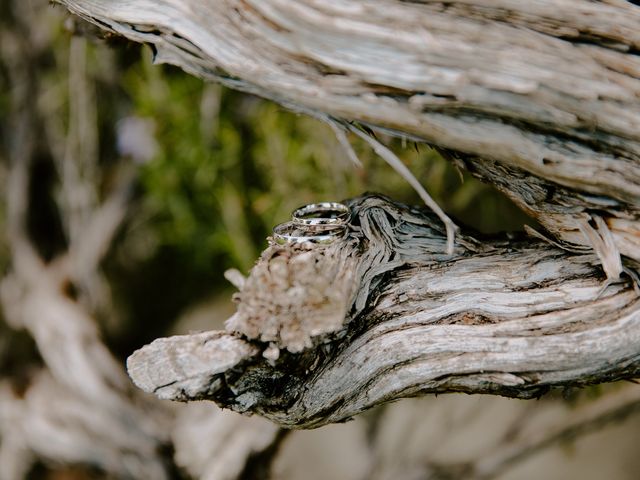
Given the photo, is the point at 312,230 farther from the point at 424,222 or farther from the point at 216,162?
the point at 216,162

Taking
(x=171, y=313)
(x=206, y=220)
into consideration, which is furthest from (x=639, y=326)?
(x=171, y=313)

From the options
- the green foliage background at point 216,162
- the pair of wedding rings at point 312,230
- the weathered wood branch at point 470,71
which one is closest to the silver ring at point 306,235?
the pair of wedding rings at point 312,230

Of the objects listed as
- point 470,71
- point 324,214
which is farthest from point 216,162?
point 470,71

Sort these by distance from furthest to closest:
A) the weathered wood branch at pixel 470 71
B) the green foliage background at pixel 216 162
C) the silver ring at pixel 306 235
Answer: the green foliage background at pixel 216 162
the silver ring at pixel 306 235
the weathered wood branch at pixel 470 71

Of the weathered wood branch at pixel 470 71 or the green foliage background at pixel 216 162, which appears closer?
the weathered wood branch at pixel 470 71

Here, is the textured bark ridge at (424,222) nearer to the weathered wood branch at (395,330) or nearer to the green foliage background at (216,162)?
the weathered wood branch at (395,330)

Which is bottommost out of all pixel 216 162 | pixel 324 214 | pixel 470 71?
pixel 216 162

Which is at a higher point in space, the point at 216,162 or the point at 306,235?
the point at 306,235
